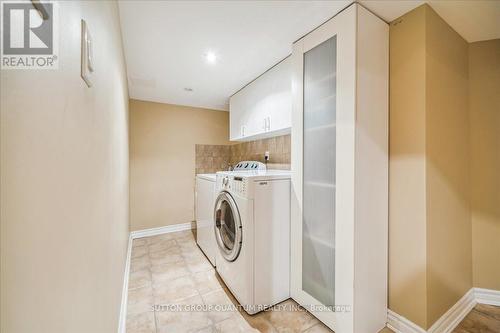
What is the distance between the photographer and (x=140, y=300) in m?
1.81

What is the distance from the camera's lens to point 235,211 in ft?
5.73

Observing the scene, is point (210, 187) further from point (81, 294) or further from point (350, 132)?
point (81, 294)

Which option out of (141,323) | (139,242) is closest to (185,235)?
(139,242)

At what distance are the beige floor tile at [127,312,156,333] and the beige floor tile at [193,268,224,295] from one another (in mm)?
463

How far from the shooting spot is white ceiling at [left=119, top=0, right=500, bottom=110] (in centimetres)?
138

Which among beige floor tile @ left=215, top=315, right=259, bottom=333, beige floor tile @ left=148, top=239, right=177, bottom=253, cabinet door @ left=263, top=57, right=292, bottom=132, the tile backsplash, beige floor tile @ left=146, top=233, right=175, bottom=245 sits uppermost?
cabinet door @ left=263, top=57, right=292, bottom=132

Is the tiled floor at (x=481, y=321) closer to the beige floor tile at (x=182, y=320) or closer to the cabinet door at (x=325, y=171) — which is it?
the cabinet door at (x=325, y=171)

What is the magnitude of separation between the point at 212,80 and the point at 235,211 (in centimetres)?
183

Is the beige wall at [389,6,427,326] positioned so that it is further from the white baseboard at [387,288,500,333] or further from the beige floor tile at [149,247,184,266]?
the beige floor tile at [149,247,184,266]

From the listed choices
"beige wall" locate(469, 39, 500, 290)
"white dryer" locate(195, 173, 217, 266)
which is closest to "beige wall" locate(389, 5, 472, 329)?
"beige wall" locate(469, 39, 500, 290)

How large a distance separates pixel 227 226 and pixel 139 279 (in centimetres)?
114

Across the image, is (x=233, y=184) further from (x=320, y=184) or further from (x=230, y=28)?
(x=230, y=28)

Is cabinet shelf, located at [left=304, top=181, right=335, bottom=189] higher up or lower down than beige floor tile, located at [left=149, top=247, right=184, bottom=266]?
higher up

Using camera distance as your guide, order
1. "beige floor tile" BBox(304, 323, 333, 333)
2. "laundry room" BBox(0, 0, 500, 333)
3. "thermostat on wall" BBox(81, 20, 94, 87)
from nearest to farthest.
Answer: "thermostat on wall" BBox(81, 20, 94, 87) → "laundry room" BBox(0, 0, 500, 333) → "beige floor tile" BBox(304, 323, 333, 333)
